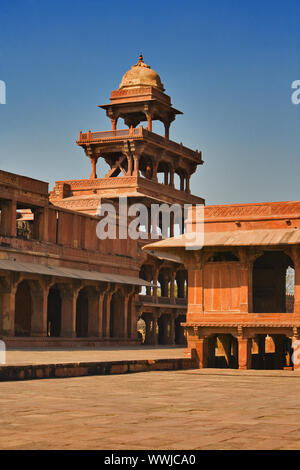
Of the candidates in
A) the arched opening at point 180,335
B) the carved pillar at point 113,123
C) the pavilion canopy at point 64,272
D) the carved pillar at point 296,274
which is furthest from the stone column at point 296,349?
the carved pillar at point 113,123

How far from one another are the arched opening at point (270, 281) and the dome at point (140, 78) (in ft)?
105

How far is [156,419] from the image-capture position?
31.8 feet

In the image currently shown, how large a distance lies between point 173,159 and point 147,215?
638cm

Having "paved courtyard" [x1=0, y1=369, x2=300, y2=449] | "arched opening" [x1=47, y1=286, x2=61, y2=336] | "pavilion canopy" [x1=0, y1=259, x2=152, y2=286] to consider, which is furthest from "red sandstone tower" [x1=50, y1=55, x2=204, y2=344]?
"paved courtyard" [x1=0, y1=369, x2=300, y2=449]

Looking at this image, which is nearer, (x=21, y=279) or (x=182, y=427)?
(x=182, y=427)

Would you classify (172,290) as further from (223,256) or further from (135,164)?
(223,256)

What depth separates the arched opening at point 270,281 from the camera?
2675cm

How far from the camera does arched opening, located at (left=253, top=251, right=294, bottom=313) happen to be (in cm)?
2675

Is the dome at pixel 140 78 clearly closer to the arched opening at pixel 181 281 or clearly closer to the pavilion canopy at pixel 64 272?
the arched opening at pixel 181 281

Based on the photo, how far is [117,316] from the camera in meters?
46.4

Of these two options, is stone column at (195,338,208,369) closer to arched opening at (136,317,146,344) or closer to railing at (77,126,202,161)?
arched opening at (136,317,146,344)
